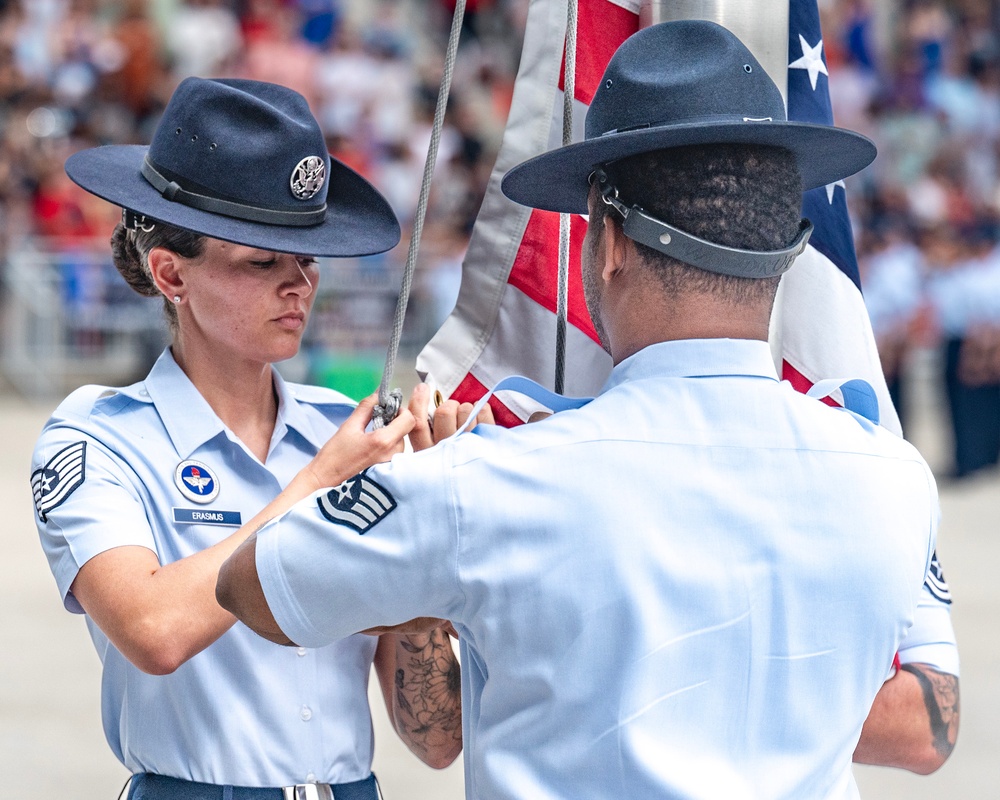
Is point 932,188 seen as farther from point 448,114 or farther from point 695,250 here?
point 695,250

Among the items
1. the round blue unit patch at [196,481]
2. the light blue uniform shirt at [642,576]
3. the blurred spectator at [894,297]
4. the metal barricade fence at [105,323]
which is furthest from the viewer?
the blurred spectator at [894,297]

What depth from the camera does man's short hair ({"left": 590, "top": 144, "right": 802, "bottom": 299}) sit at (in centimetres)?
152

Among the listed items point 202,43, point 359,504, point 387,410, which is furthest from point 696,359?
Result: point 202,43

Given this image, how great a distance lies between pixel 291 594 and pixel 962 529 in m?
8.61

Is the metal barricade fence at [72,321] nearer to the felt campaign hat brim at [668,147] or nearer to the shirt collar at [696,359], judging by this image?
the felt campaign hat brim at [668,147]

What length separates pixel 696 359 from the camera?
1541 mm

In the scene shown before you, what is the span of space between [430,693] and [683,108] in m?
1.06

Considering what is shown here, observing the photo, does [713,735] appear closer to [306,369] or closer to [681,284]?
[681,284]

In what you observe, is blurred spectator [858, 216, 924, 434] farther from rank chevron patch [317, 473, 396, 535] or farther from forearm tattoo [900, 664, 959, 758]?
rank chevron patch [317, 473, 396, 535]

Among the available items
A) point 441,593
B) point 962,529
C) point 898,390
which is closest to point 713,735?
point 441,593

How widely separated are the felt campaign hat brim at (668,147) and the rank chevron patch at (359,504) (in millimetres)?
445

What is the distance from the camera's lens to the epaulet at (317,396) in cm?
A: 239

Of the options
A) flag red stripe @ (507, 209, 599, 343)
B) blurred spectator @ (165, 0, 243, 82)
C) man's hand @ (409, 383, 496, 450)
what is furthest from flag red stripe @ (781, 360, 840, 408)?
blurred spectator @ (165, 0, 243, 82)

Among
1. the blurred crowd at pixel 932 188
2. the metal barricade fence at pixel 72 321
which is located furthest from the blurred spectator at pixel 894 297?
the metal barricade fence at pixel 72 321
